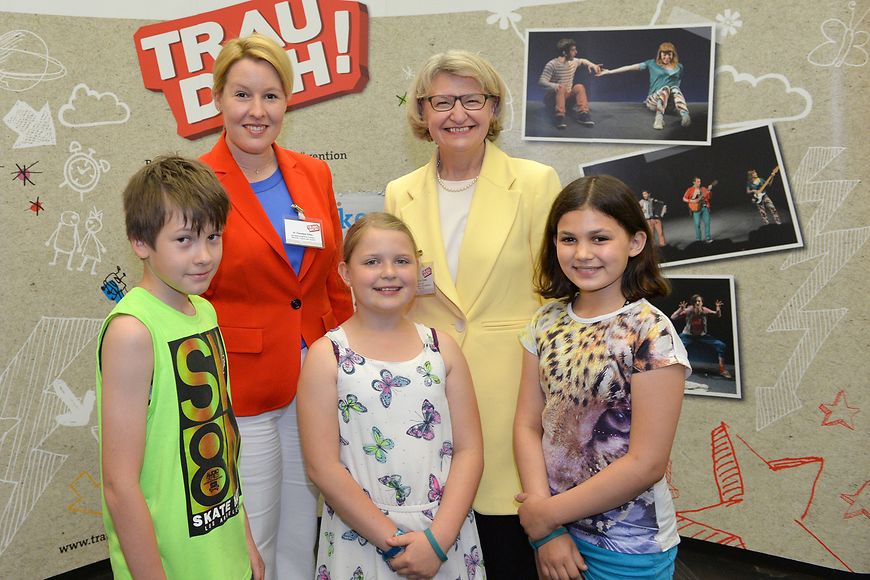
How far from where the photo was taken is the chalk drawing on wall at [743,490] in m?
2.72

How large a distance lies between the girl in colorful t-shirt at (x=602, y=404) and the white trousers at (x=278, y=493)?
2.36 ft

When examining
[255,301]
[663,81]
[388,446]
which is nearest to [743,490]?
[663,81]

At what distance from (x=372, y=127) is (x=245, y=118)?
1237mm

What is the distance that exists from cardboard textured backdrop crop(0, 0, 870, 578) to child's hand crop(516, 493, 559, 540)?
1.58 meters

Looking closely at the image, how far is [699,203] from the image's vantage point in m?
2.78

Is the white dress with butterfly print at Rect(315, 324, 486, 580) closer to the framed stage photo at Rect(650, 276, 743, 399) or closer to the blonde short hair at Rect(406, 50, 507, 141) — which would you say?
the blonde short hair at Rect(406, 50, 507, 141)

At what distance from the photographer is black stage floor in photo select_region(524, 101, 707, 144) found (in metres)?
2.76

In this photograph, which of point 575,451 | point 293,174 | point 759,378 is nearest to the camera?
point 575,451

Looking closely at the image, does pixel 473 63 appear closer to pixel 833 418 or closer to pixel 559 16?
pixel 559 16

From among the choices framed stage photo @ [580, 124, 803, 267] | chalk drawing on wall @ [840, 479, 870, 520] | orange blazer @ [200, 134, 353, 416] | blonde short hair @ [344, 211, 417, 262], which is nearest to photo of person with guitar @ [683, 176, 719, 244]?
framed stage photo @ [580, 124, 803, 267]

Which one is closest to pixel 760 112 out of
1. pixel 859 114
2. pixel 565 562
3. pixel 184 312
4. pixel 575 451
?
pixel 859 114

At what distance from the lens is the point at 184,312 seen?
1407 mm

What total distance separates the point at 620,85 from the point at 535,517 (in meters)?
1.96

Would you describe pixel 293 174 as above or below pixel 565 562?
above
